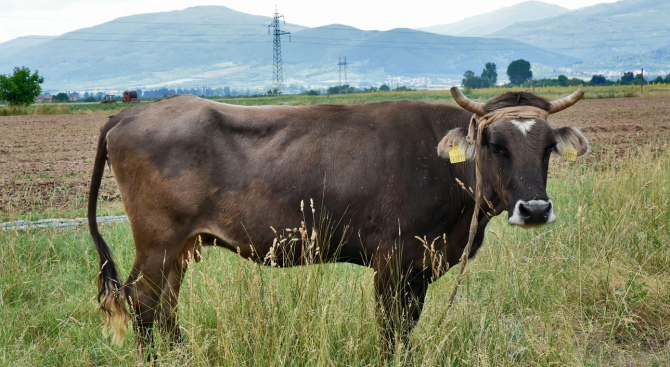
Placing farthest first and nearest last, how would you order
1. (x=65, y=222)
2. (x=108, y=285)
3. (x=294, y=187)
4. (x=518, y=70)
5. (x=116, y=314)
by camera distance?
(x=518, y=70)
(x=65, y=222)
(x=108, y=285)
(x=116, y=314)
(x=294, y=187)

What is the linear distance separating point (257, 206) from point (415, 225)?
4.10 feet

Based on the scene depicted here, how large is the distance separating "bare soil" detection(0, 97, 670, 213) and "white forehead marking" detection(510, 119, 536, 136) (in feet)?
21.4

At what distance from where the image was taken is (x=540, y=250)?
598cm

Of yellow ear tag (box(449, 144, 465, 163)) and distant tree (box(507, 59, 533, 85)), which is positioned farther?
distant tree (box(507, 59, 533, 85))

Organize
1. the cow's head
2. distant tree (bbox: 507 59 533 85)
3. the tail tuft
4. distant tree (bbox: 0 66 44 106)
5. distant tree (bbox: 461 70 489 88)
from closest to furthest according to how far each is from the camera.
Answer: the cow's head < the tail tuft < distant tree (bbox: 0 66 44 106) < distant tree (bbox: 461 70 489 88) < distant tree (bbox: 507 59 533 85)

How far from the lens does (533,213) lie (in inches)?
137

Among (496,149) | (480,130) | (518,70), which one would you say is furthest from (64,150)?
(518,70)

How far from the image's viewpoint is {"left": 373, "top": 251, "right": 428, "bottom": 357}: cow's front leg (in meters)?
3.88

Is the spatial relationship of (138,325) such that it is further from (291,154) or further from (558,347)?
(558,347)

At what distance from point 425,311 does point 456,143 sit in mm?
1537

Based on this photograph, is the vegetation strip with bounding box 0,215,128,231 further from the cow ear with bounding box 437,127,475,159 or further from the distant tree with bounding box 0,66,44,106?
the distant tree with bounding box 0,66,44,106

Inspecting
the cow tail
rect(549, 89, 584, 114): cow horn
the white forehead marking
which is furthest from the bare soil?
rect(549, 89, 584, 114): cow horn

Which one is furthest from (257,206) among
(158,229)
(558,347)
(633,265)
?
(633,265)

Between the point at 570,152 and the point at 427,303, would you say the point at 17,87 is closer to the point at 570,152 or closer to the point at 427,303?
the point at 427,303
